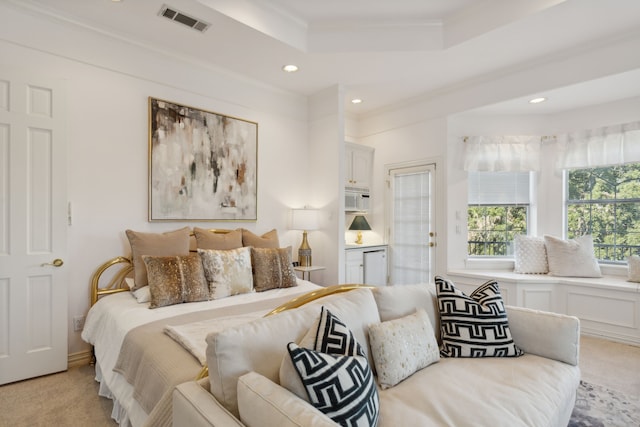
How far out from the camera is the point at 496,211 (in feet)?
14.5

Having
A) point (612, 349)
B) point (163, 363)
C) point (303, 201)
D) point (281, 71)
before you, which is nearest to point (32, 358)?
point (163, 363)

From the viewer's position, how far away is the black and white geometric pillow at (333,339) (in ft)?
4.23

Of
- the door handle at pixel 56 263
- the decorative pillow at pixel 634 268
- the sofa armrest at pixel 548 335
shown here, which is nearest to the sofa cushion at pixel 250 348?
the sofa armrest at pixel 548 335

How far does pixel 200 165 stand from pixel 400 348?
277cm

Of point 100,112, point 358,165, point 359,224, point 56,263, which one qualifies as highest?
point 100,112

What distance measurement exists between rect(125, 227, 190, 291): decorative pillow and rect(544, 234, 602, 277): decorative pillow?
160 inches

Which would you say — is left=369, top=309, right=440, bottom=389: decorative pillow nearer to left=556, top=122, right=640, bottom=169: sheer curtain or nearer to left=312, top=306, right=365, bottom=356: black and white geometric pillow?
left=312, top=306, right=365, bottom=356: black and white geometric pillow

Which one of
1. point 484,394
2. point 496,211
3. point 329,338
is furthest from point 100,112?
point 496,211

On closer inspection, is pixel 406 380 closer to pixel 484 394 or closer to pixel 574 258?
pixel 484 394

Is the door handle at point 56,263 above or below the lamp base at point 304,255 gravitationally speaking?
above

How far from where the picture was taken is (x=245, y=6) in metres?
2.79

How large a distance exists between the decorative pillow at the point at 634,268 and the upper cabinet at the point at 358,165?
311cm

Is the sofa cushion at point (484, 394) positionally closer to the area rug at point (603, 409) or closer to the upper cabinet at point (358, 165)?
the area rug at point (603, 409)

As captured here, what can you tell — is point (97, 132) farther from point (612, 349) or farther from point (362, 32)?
point (612, 349)
